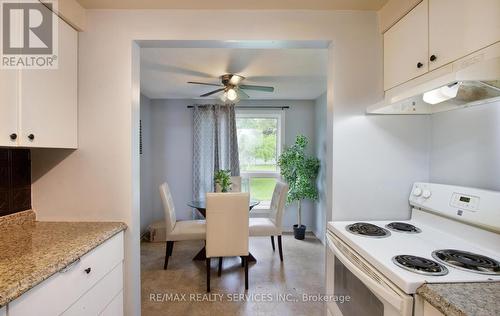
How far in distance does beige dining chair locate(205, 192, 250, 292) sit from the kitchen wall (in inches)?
76.2

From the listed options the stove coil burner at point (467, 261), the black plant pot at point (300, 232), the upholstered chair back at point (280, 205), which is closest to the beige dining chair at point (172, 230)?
the upholstered chair back at point (280, 205)

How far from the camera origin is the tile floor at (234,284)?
6.99 feet

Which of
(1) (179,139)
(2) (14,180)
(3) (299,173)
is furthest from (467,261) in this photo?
(1) (179,139)

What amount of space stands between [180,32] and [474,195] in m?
1.86

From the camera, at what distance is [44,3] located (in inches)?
50.1

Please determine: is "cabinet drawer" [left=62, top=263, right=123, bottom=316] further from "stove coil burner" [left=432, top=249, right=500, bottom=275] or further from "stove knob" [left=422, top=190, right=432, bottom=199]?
"stove knob" [left=422, top=190, right=432, bottom=199]

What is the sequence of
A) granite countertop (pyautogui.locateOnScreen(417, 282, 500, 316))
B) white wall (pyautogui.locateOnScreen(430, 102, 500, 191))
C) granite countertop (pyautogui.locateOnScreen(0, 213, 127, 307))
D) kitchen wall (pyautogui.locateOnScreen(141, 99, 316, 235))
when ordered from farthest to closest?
kitchen wall (pyautogui.locateOnScreen(141, 99, 316, 235)) → white wall (pyautogui.locateOnScreen(430, 102, 500, 191)) → granite countertop (pyautogui.locateOnScreen(0, 213, 127, 307)) → granite countertop (pyautogui.locateOnScreen(417, 282, 500, 316))

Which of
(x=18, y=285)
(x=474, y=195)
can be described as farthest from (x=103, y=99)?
(x=474, y=195)

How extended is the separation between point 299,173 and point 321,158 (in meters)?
0.43

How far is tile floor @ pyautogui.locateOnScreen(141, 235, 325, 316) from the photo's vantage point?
2.13 meters

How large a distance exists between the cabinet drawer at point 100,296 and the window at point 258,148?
2963 mm

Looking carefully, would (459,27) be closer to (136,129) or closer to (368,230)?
(368,230)

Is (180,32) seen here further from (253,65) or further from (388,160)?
(388,160)

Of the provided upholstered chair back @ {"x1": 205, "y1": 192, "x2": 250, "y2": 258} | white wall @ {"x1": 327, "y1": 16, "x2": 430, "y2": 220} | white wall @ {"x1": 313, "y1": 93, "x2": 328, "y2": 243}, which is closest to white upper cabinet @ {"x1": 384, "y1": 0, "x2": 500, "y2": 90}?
white wall @ {"x1": 327, "y1": 16, "x2": 430, "y2": 220}
